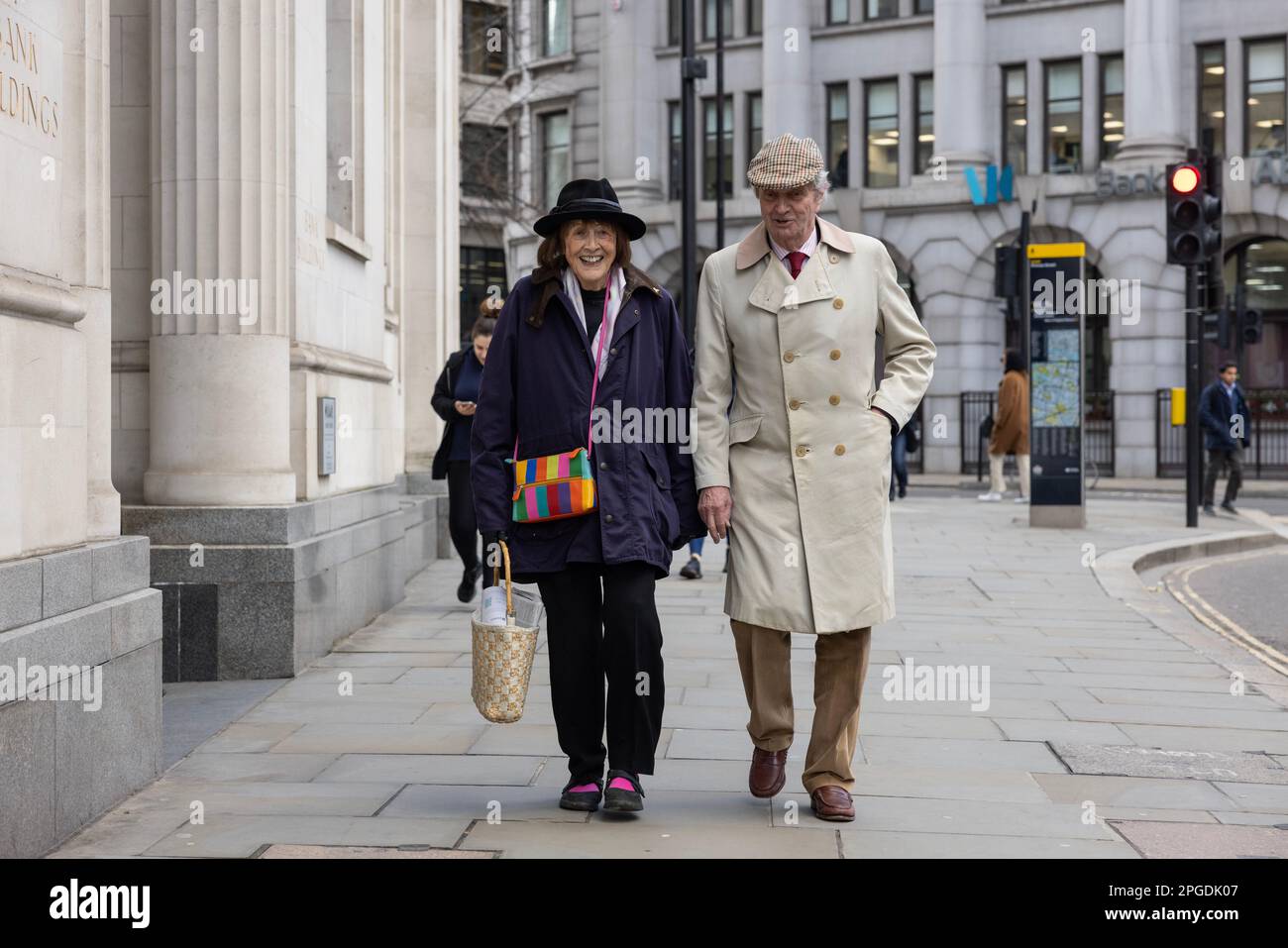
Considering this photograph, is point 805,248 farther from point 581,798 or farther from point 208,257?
point 208,257

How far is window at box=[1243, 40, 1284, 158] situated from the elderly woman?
28.8 meters

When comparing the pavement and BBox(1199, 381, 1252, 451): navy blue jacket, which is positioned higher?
BBox(1199, 381, 1252, 451): navy blue jacket

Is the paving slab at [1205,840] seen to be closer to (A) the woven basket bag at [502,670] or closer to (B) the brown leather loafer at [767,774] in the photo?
(B) the brown leather loafer at [767,774]

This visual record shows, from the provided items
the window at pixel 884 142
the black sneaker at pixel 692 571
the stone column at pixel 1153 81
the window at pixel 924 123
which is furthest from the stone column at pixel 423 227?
the window at pixel 884 142

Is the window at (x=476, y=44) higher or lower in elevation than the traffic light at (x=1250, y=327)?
higher

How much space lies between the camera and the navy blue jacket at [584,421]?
5047 mm

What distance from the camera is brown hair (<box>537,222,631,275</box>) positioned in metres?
5.19

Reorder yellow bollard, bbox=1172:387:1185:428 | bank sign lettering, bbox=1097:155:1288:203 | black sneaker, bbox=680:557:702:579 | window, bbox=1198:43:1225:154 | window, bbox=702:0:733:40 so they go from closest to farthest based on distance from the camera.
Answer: black sneaker, bbox=680:557:702:579
yellow bollard, bbox=1172:387:1185:428
bank sign lettering, bbox=1097:155:1288:203
window, bbox=1198:43:1225:154
window, bbox=702:0:733:40

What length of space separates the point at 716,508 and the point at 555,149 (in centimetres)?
3445

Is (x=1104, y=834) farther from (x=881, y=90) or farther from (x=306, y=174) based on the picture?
(x=881, y=90)

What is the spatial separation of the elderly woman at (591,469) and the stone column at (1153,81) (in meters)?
28.2

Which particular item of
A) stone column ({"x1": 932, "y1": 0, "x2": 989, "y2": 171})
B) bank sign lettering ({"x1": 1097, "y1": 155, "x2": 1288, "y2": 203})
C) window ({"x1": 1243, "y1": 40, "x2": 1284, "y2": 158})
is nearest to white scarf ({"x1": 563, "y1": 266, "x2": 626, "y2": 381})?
bank sign lettering ({"x1": 1097, "y1": 155, "x2": 1288, "y2": 203})

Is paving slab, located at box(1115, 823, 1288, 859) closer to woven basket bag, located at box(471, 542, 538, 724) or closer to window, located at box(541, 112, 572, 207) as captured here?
woven basket bag, located at box(471, 542, 538, 724)

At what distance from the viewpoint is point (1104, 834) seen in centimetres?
491
